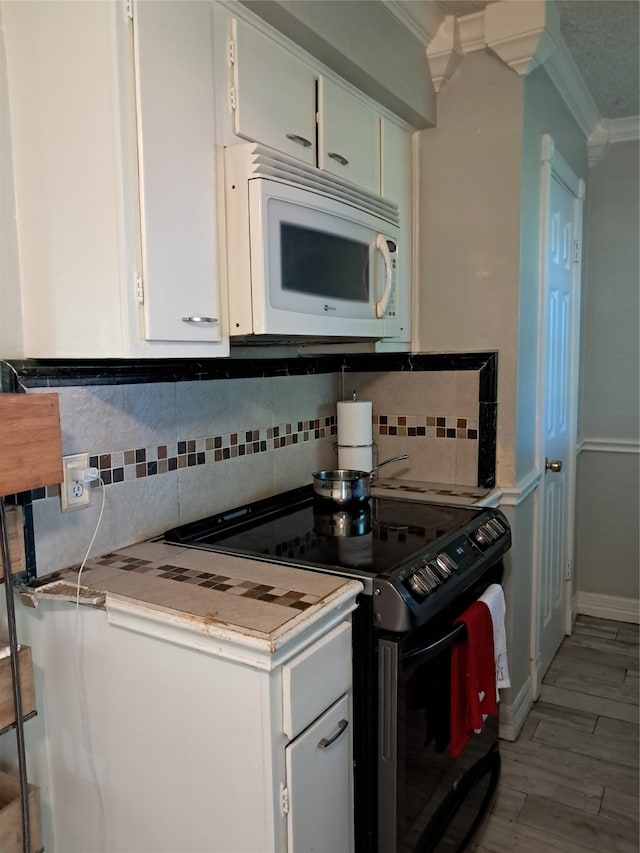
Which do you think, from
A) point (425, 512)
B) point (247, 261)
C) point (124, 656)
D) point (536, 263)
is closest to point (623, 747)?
point (425, 512)

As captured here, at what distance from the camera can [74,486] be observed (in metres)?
1.43

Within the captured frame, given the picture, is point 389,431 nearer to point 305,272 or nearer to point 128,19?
point 305,272

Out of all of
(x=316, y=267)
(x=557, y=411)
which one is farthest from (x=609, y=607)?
(x=316, y=267)

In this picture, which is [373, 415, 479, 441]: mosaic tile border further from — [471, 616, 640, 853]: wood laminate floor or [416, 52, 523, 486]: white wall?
[471, 616, 640, 853]: wood laminate floor

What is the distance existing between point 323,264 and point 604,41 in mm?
1505

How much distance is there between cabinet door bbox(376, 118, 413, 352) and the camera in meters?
2.03

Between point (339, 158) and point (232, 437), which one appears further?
point (232, 437)

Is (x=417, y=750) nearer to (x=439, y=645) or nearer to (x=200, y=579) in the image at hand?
(x=439, y=645)

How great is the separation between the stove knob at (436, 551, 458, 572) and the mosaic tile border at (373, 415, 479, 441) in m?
0.78

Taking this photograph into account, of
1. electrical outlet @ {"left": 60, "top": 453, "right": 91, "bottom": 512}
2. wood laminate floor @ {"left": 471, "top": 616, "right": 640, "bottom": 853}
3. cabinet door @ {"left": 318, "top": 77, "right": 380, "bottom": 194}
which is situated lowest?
wood laminate floor @ {"left": 471, "top": 616, "right": 640, "bottom": 853}

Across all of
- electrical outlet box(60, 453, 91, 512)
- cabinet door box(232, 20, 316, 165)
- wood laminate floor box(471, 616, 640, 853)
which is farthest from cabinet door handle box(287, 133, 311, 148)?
wood laminate floor box(471, 616, 640, 853)

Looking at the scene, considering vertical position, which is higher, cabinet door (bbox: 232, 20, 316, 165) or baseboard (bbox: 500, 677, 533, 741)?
cabinet door (bbox: 232, 20, 316, 165)

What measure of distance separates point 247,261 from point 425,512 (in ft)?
3.10

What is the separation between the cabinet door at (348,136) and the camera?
167 centimetres
